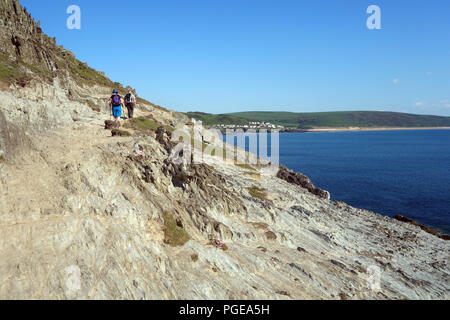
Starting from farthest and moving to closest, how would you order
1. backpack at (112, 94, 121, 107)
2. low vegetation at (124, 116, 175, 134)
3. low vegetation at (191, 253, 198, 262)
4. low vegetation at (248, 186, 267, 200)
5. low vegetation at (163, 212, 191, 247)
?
low vegetation at (248, 186, 267, 200) → low vegetation at (124, 116, 175, 134) → backpack at (112, 94, 121, 107) → low vegetation at (163, 212, 191, 247) → low vegetation at (191, 253, 198, 262)

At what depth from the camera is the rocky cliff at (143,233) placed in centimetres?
1602

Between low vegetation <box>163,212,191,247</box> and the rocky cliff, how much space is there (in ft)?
0.26

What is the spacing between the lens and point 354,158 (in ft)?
459

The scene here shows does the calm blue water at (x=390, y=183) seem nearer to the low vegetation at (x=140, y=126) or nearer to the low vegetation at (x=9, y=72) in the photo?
the low vegetation at (x=140, y=126)

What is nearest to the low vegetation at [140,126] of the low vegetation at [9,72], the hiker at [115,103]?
the hiker at [115,103]

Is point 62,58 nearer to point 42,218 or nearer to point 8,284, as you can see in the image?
point 42,218

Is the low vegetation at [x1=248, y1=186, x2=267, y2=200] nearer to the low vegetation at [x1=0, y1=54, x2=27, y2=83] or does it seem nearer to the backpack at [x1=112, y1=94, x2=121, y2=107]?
the backpack at [x1=112, y1=94, x2=121, y2=107]

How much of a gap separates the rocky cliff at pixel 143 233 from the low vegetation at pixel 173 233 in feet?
0.26

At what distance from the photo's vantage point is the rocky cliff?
16.0 meters

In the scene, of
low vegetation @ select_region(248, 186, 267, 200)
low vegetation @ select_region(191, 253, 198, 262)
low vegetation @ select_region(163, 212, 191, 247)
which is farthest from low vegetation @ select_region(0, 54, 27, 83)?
low vegetation @ select_region(248, 186, 267, 200)

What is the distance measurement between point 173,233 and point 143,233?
2.40 meters

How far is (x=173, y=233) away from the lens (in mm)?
21703

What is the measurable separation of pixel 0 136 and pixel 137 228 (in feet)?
34.0
